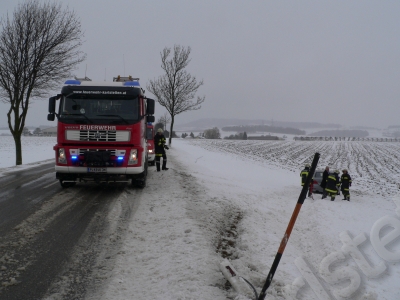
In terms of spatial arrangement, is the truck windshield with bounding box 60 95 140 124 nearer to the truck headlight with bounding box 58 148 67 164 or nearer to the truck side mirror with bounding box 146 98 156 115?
the truck side mirror with bounding box 146 98 156 115

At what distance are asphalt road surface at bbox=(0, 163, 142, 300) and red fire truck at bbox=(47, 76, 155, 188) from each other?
70cm

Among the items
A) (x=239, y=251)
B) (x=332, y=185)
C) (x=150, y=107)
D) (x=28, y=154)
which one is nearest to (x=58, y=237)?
(x=239, y=251)

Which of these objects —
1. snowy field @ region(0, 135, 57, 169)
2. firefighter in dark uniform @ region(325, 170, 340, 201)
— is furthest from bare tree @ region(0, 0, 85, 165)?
firefighter in dark uniform @ region(325, 170, 340, 201)

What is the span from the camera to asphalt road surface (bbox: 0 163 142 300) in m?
3.59

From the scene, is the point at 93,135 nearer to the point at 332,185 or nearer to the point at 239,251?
the point at 239,251

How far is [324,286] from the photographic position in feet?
14.1

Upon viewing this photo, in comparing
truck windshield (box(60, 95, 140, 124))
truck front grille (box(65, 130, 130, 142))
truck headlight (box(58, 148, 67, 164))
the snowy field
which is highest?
truck windshield (box(60, 95, 140, 124))

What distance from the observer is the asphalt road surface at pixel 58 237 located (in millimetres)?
3592

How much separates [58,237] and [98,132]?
340 centimetres

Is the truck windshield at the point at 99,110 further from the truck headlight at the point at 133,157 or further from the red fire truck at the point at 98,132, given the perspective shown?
the truck headlight at the point at 133,157

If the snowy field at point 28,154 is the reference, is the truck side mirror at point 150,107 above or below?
above

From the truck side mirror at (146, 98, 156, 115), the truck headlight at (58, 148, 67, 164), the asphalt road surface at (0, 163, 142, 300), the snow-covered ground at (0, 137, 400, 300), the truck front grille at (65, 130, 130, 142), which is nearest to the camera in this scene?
the asphalt road surface at (0, 163, 142, 300)

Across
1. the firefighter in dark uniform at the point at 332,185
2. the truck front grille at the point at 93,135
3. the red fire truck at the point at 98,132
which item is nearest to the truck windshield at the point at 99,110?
the red fire truck at the point at 98,132

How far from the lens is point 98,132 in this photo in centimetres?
788
